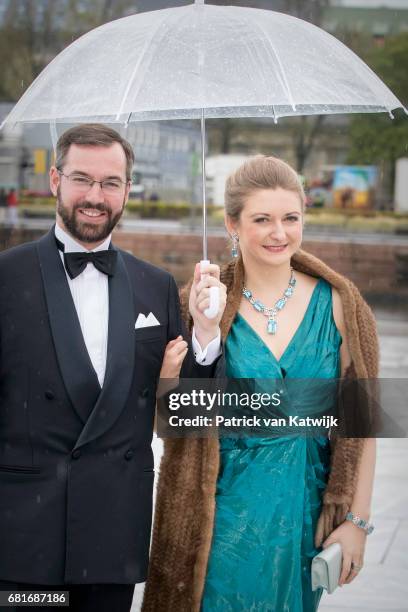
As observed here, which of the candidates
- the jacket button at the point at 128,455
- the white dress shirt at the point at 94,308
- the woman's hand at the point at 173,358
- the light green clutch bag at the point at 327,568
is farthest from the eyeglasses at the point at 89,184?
the light green clutch bag at the point at 327,568

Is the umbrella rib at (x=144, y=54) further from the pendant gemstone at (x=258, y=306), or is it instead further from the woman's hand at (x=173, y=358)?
the pendant gemstone at (x=258, y=306)

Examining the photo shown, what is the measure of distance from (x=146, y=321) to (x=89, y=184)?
0.43 meters

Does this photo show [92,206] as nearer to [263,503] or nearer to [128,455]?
[128,455]

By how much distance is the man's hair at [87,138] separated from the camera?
→ 2793 millimetres

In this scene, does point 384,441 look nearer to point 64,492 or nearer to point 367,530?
point 367,530

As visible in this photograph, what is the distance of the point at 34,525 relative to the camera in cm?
269

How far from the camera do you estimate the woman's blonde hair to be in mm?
3178

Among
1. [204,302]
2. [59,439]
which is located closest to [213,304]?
[204,302]

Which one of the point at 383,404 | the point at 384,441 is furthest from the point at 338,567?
the point at 384,441

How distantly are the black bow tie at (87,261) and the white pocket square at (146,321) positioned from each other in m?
0.15

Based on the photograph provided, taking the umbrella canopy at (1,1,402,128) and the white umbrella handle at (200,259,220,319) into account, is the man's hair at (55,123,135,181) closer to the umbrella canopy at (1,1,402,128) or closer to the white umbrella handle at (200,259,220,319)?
the umbrella canopy at (1,1,402,128)

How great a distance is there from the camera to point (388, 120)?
1203 inches

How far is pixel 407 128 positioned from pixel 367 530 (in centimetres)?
2994

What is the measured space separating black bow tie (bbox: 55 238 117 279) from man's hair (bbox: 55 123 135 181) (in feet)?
0.78
